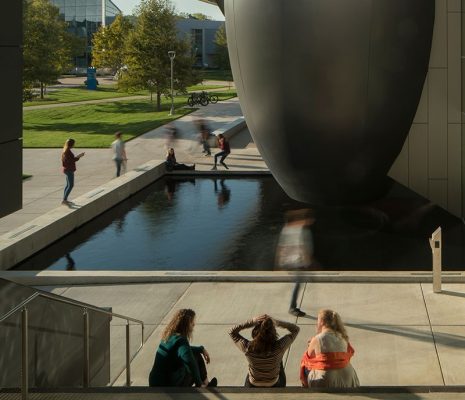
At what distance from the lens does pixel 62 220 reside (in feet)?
53.3

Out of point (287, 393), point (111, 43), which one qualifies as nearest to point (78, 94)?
point (111, 43)

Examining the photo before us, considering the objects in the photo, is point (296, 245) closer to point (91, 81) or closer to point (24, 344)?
point (24, 344)

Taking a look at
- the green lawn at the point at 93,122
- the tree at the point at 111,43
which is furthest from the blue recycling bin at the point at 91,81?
the green lawn at the point at 93,122

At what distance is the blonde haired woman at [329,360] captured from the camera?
6344 mm

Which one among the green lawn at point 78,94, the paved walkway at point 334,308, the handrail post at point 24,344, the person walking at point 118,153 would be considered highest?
the green lawn at point 78,94

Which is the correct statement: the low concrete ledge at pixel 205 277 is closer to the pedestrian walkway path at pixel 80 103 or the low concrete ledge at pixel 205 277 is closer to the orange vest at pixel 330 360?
the orange vest at pixel 330 360

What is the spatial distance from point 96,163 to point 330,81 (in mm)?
15287

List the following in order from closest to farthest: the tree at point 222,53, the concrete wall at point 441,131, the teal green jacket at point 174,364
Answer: the teal green jacket at point 174,364
the concrete wall at point 441,131
the tree at point 222,53

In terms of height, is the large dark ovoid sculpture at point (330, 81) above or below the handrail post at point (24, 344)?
above

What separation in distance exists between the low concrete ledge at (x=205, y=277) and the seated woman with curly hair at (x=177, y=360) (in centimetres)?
605

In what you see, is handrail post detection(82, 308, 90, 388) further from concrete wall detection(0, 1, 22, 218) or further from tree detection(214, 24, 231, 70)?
tree detection(214, 24, 231, 70)

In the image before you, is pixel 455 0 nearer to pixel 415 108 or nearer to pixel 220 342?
pixel 415 108

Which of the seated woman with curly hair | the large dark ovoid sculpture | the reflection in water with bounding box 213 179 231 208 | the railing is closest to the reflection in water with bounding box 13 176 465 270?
the reflection in water with bounding box 213 179 231 208

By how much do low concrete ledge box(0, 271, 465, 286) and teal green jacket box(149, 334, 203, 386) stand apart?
20.1 feet
